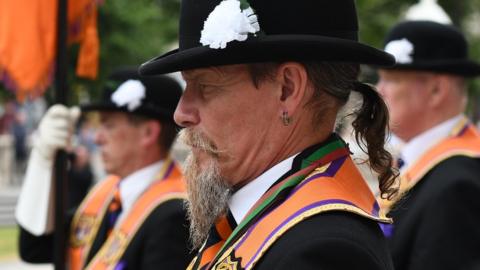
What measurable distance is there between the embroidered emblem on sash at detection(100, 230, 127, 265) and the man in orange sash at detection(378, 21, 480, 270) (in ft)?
4.12

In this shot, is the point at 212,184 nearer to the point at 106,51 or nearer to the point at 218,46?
the point at 218,46

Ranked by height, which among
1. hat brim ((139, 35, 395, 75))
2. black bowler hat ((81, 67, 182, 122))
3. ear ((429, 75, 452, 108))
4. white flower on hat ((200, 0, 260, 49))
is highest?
white flower on hat ((200, 0, 260, 49))

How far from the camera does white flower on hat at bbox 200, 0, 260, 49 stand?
208 centimetres

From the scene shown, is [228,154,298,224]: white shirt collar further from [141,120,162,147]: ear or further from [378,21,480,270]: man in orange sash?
[141,120,162,147]: ear

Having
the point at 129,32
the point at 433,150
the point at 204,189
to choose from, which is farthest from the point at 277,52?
the point at 129,32

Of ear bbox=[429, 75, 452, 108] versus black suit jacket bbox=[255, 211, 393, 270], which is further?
ear bbox=[429, 75, 452, 108]

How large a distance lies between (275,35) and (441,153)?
218cm

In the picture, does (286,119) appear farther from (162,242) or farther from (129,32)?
(129,32)

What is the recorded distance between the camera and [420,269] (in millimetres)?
3656

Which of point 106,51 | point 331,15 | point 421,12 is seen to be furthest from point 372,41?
point 331,15

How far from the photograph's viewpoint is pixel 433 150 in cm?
413

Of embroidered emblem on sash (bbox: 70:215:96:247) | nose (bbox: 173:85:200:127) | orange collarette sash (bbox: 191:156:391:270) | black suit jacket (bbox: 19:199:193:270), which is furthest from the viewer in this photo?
embroidered emblem on sash (bbox: 70:215:96:247)

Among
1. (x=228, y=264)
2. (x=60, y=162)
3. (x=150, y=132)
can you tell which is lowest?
(x=60, y=162)

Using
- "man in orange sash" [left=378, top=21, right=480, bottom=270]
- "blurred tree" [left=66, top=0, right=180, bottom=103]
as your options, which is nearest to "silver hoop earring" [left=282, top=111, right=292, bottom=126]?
"man in orange sash" [left=378, top=21, right=480, bottom=270]
